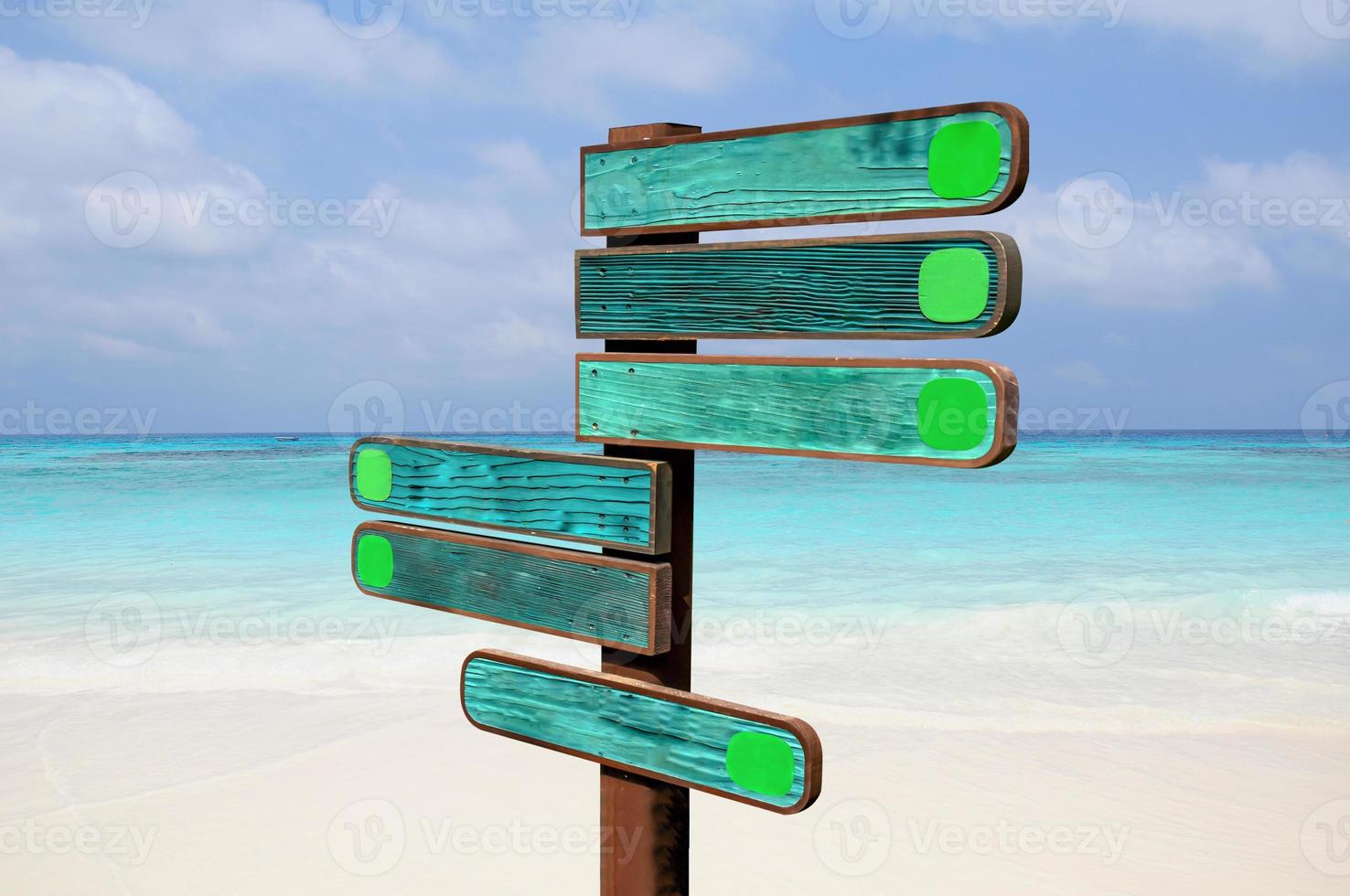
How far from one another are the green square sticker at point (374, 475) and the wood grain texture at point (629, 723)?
1.64 ft

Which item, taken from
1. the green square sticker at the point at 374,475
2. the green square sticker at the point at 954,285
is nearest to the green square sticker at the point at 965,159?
the green square sticker at the point at 954,285

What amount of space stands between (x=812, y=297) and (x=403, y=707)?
15.2 feet

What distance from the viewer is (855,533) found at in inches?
519

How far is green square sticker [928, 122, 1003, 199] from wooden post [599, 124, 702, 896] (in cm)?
59

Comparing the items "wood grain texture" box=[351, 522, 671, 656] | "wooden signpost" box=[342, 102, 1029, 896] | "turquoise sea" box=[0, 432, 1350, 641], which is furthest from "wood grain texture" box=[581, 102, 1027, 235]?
"turquoise sea" box=[0, 432, 1350, 641]

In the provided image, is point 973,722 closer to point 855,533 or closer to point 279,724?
point 279,724

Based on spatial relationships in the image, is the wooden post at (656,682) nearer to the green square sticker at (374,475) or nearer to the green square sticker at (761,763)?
the green square sticker at (761,763)

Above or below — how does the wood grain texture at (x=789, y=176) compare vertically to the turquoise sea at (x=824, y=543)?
above

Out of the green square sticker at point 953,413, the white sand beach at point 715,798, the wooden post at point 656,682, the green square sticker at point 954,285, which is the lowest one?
the white sand beach at point 715,798

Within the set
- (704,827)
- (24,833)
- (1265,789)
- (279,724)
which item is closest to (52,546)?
(279,724)

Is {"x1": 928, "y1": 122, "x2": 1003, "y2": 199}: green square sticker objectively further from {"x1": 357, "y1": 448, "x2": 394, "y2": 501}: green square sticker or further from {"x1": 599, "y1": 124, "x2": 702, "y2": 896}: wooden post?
{"x1": 357, "y1": 448, "x2": 394, "y2": 501}: green square sticker

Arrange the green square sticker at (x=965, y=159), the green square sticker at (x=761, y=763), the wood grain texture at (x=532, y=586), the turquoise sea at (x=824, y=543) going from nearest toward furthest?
the green square sticker at (x=965, y=159) < the green square sticker at (x=761, y=763) < the wood grain texture at (x=532, y=586) < the turquoise sea at (x=824, y=543)

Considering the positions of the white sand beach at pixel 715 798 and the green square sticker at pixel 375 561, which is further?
the white sand beach at pixel 715 798

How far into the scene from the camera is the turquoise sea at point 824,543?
929 cm
